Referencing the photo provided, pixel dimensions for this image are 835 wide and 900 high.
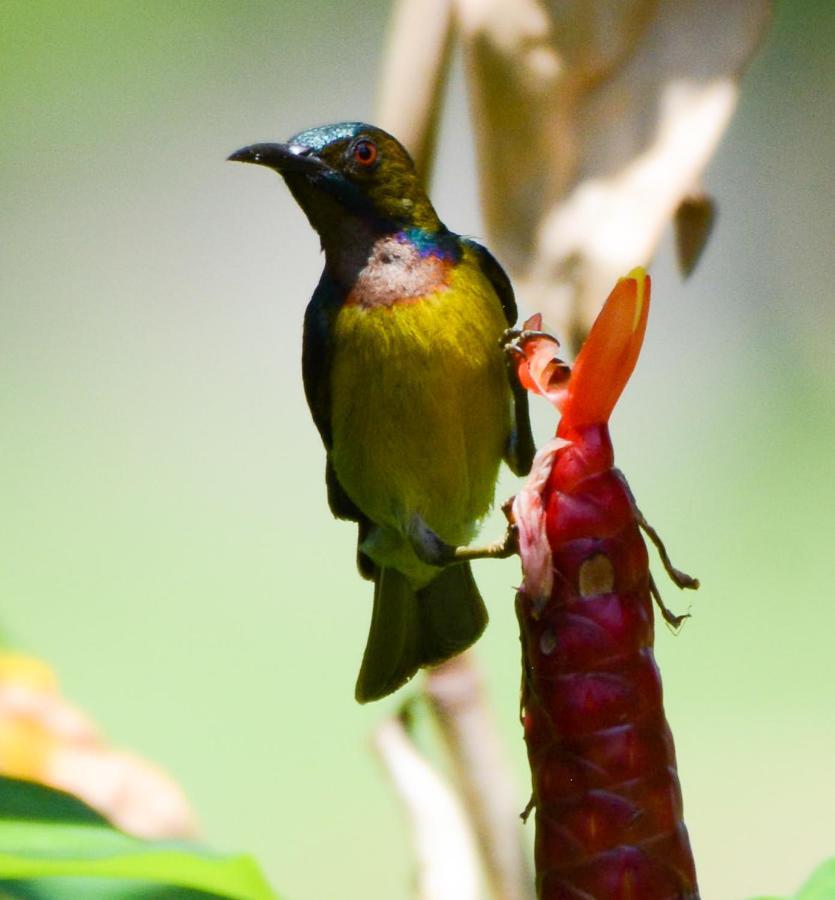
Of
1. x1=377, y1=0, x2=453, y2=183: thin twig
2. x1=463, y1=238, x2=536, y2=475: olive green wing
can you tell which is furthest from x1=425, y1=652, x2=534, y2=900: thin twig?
x1=377, y1=0, x2=453, y2=183: thin twig

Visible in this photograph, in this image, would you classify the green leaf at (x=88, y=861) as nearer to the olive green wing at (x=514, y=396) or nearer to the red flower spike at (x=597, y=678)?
the red flower spike at (x=597, y=678)

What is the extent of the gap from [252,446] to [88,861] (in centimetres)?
162

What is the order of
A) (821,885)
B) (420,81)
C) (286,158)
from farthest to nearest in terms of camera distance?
(420,81) → (286,158) → (821,885)

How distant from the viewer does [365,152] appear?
101 centimetres

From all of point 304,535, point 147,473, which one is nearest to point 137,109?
point 147,473

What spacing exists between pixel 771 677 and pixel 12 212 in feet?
5.45

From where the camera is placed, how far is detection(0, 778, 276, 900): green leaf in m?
0.66

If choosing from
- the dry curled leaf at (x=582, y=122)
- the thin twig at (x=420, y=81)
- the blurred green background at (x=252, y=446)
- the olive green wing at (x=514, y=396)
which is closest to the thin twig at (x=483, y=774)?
the olive green wing at (x=514, y=396)

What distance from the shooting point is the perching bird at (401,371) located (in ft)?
3.43

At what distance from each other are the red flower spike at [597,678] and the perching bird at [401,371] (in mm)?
441

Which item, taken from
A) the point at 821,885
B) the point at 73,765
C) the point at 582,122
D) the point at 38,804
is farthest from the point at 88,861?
the point at 582,122

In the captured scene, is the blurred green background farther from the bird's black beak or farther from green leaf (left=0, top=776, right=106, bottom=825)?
green leaf (left=0, top=776, right=106, bottom=825)

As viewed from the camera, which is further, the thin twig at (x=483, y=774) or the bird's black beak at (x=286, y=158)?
the thin twig at (x=483, y=774)

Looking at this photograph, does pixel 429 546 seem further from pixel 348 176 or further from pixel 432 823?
pixel 348 176
